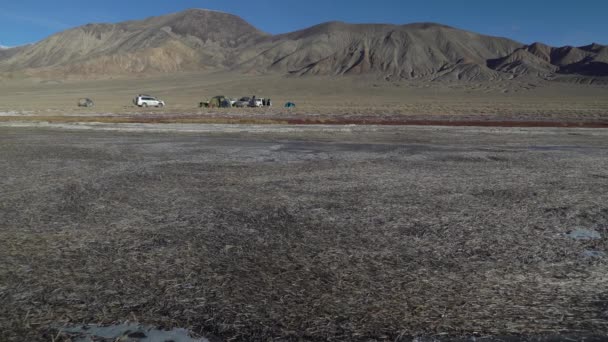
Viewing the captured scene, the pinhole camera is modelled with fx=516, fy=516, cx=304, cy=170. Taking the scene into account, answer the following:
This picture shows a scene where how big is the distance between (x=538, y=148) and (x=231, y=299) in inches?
596

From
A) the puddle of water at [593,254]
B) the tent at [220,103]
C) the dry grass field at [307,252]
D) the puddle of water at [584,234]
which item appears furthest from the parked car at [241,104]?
the puddle of water at [593,254]

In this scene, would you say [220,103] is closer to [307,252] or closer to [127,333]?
[307,252]

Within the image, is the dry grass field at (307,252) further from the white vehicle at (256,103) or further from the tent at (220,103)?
the white vehicle at (256,103)

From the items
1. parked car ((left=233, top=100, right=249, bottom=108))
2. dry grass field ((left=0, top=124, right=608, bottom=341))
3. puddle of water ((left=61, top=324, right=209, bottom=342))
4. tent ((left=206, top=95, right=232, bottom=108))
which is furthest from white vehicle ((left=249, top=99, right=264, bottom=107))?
puddle of water ((left=61, top=324, right=209, bottom=342))

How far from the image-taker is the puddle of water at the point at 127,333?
12.1 feet

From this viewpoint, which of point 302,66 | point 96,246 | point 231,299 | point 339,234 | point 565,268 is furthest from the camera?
point 302,66

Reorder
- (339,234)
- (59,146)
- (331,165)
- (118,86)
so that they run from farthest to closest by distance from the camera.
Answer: (118,86) < (59,146) < (331,165) < (339,234)

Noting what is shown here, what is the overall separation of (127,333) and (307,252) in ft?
7.37

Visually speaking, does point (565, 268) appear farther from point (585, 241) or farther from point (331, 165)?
point (331, 165)

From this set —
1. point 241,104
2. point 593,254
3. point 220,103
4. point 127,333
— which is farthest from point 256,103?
point 127,333

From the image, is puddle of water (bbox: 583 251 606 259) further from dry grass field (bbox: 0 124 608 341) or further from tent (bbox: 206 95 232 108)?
tent (bbox: 206 95 232 108)

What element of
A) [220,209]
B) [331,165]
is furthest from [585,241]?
[331,165]

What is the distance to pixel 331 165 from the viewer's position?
488 inches

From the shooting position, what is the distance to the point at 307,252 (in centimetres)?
555
